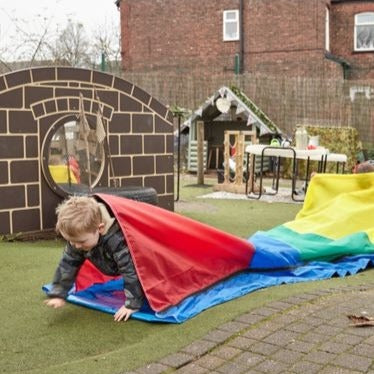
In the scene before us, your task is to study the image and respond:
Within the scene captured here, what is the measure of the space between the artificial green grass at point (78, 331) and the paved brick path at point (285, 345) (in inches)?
5.1

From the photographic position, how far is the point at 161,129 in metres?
8.70

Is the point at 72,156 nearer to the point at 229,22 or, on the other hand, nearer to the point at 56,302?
the point at 56,302

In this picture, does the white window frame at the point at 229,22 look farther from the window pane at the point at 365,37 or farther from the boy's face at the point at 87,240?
the boy's face at the point at 87,240

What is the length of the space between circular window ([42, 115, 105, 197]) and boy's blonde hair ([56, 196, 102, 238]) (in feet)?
10.8

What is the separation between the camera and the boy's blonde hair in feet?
12.3

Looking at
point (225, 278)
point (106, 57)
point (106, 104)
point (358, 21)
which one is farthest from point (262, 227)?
point (106, 57)

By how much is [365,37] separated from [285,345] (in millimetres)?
22675

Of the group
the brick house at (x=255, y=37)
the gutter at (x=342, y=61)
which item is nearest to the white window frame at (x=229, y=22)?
the brick house at (x=255, y=37)

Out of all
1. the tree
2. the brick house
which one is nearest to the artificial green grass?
the tree

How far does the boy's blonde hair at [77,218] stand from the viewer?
12.3ft

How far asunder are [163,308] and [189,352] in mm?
645

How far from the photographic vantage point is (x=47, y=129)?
7.23 m

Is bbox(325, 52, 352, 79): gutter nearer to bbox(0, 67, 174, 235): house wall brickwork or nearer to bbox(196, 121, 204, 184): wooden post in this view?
bbox(196, 121, 204, 184): wooden post

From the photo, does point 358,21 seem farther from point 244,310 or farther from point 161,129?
point 244,310
